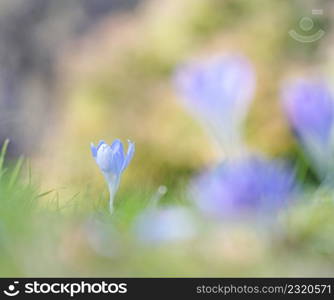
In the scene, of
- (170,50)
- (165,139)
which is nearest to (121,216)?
(165,139)

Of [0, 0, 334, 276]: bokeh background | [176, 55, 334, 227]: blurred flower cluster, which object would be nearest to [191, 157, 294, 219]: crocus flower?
[176, 55, 334, 227]: blurred flower cluster

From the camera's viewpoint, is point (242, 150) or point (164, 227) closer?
point (164, 227)

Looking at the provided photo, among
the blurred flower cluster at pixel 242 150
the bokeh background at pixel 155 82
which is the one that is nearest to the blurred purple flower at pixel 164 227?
the blurred flower cluster at pixel 242 150

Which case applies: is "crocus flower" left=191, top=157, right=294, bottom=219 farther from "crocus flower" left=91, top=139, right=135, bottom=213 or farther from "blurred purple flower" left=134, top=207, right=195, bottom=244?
"crocus flower" left=91, top=139, right=135, bottom=213

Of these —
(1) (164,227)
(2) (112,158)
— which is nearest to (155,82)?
(2) (112,158)

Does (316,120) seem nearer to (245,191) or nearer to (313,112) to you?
(313,112)

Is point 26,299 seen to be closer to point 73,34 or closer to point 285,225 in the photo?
point 285,225

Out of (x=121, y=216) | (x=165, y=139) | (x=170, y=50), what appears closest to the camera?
(x=121, y=216)
